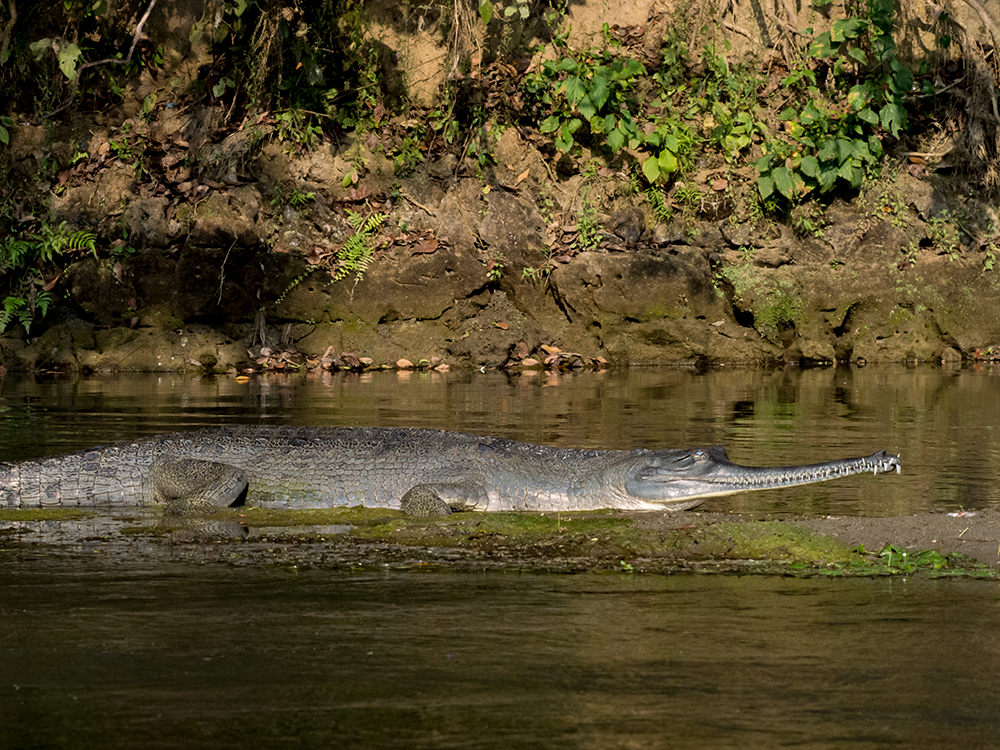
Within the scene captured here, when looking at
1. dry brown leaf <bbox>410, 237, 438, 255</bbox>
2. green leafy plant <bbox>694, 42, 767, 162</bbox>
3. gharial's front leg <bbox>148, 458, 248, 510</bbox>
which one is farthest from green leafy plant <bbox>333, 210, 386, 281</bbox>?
gharial's front leg <bbox>148, 458, 248, 510</bbox>

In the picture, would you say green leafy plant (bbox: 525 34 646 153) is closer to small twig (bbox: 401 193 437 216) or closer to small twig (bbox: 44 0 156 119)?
small twig (bbox: 401 193 437 216)

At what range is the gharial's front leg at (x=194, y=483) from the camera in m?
6.46

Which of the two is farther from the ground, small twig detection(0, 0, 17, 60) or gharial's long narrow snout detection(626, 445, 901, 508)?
small twig detection(0, 0, 17, 60)

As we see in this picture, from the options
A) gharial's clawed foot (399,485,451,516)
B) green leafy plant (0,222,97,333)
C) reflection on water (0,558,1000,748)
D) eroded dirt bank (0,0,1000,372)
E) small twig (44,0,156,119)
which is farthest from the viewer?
eroded dirt bank (0,0,1000,372)

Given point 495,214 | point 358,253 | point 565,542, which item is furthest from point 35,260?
point 565,542

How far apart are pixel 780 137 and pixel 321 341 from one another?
7267mm

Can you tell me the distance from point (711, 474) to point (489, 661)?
291cm

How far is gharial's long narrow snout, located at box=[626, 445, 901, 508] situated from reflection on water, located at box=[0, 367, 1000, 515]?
0.45 meters

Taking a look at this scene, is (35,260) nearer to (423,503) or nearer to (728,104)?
(728,104)

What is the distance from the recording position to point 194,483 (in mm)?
6508

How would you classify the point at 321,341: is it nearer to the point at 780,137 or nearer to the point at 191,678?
the point at 780,137

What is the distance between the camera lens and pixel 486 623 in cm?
391

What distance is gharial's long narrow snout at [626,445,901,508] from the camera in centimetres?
563

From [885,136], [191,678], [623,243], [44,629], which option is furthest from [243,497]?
[885,136]
